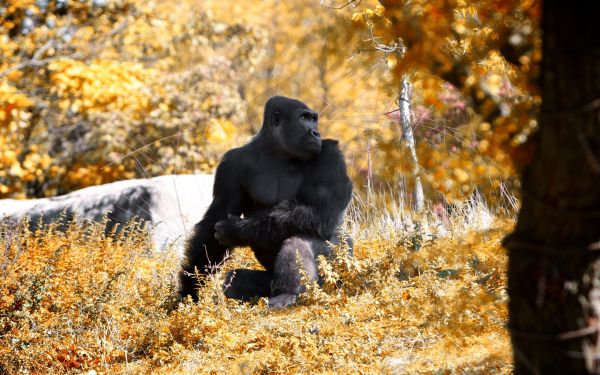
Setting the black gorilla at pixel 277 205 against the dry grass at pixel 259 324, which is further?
the black gorilla at pixel 277 205

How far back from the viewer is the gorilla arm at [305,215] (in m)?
4.93

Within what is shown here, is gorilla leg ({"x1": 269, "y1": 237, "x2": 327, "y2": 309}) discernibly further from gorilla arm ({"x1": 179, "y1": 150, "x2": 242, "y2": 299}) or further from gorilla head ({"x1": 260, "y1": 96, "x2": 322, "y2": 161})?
gorilla head ({"x1": 260, "y1": 96, "x2": 322, "y2": 161})

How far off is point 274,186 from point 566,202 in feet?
11.4

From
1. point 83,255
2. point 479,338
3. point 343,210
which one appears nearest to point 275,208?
point 343,210

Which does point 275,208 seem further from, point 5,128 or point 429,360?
point 5,128

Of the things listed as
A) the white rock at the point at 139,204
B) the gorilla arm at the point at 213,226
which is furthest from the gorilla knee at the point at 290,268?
the white rock at the point at 139,204

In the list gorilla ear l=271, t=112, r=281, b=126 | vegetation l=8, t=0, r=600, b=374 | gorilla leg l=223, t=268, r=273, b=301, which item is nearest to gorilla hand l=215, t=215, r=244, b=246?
gorilla leg l=223, t=268, r=273, b=301

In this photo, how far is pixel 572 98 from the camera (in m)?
1.84

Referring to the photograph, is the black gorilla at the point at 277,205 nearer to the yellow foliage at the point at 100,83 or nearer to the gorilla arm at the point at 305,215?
the gorilla arm at the point at 305,215

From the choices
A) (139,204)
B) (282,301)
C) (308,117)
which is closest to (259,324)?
(282,301)

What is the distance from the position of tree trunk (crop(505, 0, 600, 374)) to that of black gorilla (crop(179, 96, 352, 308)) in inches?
112

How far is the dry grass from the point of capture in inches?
137

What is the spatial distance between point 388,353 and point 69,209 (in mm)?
5358

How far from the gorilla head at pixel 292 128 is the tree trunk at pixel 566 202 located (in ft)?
10.5
